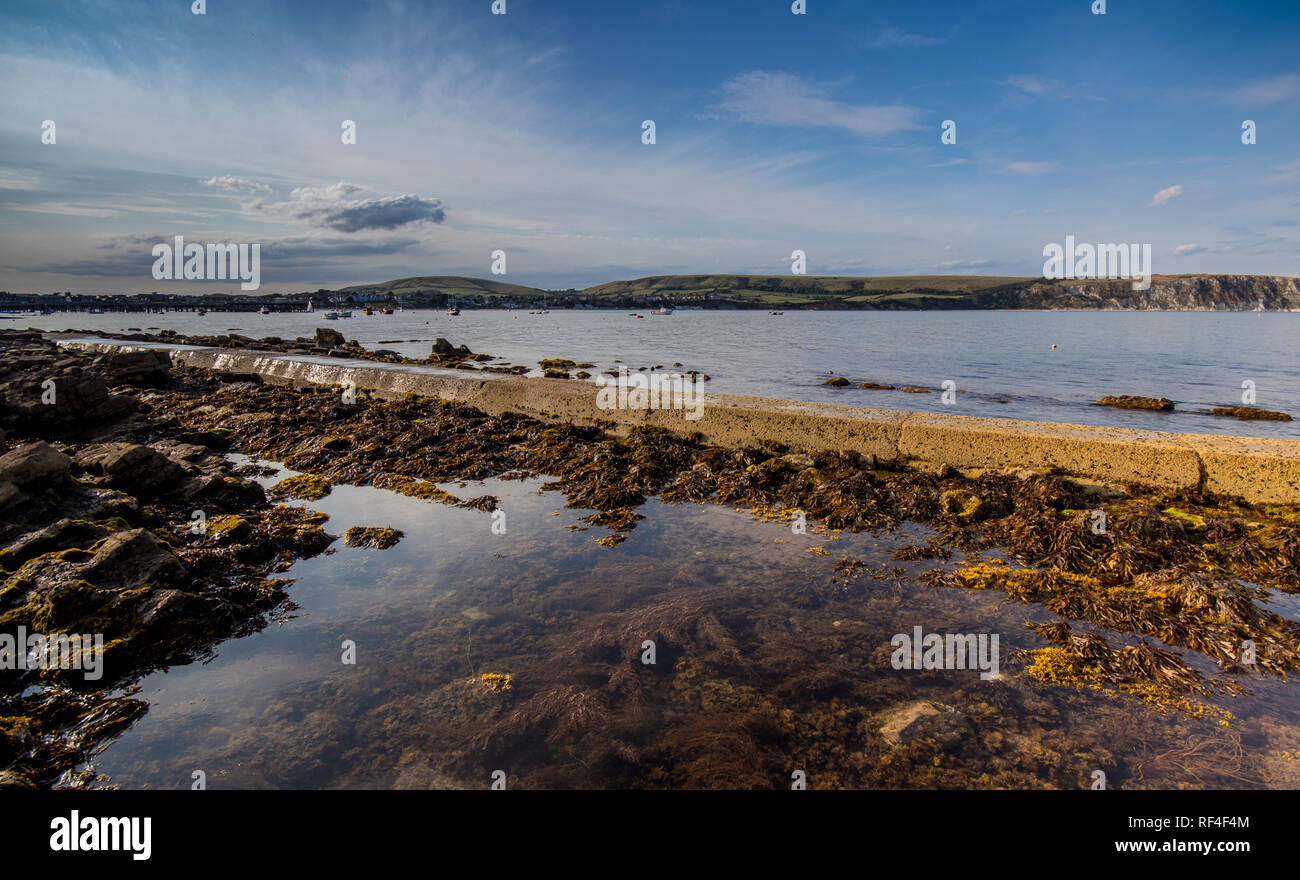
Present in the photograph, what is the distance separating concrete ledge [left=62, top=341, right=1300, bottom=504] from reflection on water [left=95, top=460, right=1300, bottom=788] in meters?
2.48

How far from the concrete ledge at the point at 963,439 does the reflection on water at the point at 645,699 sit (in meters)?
2.48

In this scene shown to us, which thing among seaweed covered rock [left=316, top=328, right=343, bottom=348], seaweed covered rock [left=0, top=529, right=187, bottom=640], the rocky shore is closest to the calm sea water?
seaweed covered rock [left=316, top=328, right=343, bottom=348]

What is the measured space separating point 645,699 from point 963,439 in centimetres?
525

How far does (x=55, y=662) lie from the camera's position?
348cm

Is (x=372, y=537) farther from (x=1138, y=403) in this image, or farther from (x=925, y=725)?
(x=1138, y=403)

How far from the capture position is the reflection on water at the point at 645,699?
2.73 m

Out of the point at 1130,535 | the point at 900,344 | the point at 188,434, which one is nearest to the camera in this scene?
the point at 1130,535

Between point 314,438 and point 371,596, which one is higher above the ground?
point 314,438

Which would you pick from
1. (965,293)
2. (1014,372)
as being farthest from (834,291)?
(1014,372)

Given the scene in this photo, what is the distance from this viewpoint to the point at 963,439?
662 centimetres

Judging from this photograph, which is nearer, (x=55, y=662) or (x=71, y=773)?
(x=71, y=773)
